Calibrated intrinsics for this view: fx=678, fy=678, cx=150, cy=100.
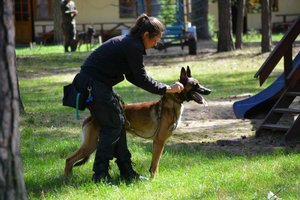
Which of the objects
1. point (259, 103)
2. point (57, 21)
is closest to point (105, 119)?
point (259, 103)

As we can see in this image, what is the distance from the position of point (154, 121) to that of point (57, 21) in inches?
1059

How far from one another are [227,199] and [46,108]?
7933mm

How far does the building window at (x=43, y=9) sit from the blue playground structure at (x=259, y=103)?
29347mm

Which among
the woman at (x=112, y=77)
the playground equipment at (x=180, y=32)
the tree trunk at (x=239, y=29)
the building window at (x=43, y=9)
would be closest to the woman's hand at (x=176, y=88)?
the woman at (x=112, y=77)

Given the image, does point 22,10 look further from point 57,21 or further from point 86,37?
point 86,37

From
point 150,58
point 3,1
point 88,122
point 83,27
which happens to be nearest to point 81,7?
point 83,27

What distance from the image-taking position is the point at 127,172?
7047 mm

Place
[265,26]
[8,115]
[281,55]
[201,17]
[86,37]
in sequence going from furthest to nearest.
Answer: [201,17]
[86,37]
[265,26]
[281,55]
[8,115]

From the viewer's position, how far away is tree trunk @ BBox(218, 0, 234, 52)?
24625 mm

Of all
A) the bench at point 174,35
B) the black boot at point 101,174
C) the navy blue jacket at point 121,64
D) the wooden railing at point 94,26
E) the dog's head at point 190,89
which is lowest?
the black boot at point 101,174

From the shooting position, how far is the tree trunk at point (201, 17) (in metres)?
35.5

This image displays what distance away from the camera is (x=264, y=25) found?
77.3 feet

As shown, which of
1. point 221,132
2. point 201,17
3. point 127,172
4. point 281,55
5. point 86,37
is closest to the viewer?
point 127,172

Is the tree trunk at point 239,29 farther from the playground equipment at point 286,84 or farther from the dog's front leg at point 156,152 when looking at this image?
the dog's front leg at point 156,152
